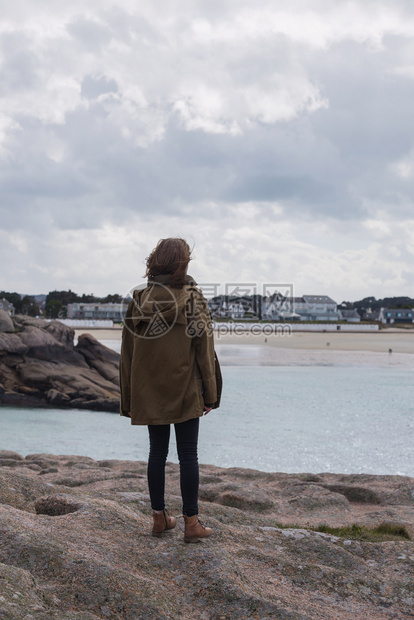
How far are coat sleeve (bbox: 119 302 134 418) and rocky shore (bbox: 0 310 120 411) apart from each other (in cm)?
1819

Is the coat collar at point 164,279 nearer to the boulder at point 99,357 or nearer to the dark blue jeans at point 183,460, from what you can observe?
the dark blue jeans at point 183,460

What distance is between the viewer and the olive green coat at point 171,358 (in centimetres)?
375

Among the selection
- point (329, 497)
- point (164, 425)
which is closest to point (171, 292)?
point (164, 425)

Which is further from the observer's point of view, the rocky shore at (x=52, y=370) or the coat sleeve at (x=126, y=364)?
the rocky shore at (x=52, y=370)

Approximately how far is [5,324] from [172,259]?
75.3 feet

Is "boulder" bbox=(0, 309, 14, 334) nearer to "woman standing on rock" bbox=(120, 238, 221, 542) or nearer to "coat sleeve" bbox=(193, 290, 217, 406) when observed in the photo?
"woman standing on rock" bbox=(120, 238, 221, 542)

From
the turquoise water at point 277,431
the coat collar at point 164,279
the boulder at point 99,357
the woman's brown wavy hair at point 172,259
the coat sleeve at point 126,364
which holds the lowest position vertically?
the turquoise water at point 277,431

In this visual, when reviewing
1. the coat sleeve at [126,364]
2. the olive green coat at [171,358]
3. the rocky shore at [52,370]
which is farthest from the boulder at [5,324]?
the olive green coat at [171,358]

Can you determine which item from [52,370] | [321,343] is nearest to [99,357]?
[52,370]

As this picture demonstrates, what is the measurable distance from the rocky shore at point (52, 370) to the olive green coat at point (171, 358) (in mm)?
18418

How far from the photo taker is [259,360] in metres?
41.6

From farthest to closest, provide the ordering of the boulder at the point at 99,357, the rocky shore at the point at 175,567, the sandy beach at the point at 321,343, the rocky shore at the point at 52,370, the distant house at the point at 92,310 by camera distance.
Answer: the distant house at the point at 92,310, the sandy beach at the point at 321,343, the boulder at the point at 99,357, the rocky shore at the point at 52,370, the rocky shore at the point at 175,567

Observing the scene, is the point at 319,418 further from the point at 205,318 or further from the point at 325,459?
the point at 205,318

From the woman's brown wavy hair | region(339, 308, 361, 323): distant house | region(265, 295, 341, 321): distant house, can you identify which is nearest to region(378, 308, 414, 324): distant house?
region(339, 308, 361, 323): distant house
